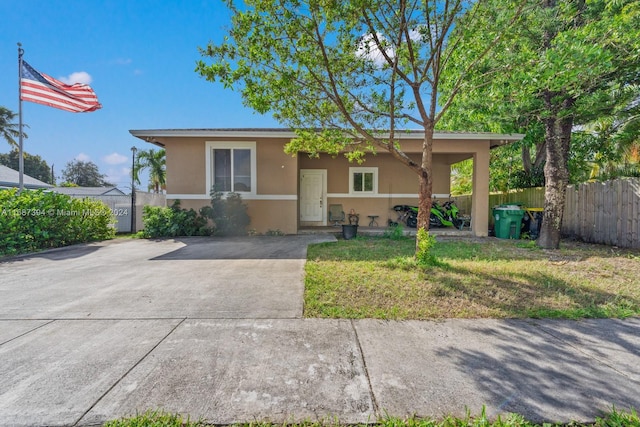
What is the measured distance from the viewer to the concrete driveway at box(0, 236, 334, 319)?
3451 millimetres

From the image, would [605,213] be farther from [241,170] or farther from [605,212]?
[241,170]

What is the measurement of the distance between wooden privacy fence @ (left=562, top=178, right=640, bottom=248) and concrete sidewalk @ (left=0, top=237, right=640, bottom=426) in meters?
5.33

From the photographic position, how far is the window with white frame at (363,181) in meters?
11.9

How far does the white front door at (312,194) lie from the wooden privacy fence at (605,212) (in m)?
7.72

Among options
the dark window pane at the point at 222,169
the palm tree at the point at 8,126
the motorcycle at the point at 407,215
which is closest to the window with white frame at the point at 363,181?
the motorcycle at the point at 407,215

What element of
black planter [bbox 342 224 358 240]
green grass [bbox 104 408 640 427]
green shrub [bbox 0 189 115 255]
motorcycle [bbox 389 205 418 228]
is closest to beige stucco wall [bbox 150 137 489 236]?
black planter [bbox 342 224 358 240]

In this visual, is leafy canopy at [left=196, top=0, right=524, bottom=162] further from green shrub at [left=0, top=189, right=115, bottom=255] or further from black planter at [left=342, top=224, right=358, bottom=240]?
green shrub at [left=0, top=189, right=115, bottom=255]

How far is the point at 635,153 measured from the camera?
11125 mm

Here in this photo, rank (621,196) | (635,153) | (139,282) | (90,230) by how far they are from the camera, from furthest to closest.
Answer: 1. (635,153)
2. (90,230)
3. (621,196)
4. (139,282)

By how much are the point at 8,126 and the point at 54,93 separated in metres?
22.6

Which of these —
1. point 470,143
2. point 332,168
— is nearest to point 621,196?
point 470,143

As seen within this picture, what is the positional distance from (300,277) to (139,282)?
257 centimetres

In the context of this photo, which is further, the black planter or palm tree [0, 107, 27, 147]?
palm tree [0, 107, 27, 147]

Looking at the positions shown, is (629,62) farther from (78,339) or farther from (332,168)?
(78,339)
